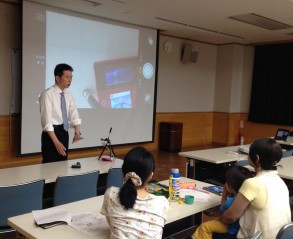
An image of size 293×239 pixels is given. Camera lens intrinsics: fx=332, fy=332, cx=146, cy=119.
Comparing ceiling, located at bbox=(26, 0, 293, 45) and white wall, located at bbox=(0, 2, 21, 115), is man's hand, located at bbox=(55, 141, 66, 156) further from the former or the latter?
ceiling, located at bbox=(26, 0, 293, 45)

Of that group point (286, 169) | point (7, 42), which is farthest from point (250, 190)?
point (7, 42)

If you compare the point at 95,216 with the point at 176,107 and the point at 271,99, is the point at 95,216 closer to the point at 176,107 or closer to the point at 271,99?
the point at 176,107

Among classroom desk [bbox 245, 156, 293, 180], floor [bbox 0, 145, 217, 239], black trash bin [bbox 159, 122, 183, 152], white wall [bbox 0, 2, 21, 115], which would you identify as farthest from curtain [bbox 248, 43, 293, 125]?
white wall [bbox 0, 2, 21, 115]

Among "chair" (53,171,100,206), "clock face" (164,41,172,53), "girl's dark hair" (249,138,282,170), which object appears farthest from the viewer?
"clock face" (164,41,172,53)

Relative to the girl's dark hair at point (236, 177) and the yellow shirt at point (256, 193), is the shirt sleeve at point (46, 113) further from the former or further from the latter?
the yellow shirt at point (256, 193)

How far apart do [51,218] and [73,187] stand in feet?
2.69

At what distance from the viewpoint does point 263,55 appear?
348 inches

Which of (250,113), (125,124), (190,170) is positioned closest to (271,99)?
(250,113)

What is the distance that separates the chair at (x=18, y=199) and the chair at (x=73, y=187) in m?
0.17

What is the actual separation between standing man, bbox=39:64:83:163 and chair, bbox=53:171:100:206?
0.72m

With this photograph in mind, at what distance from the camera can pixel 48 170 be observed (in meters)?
2.96

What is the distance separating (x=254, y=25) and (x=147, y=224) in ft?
19.3

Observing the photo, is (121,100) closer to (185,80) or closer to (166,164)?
(166,164)

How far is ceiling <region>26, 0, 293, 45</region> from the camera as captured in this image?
5.14 meters
